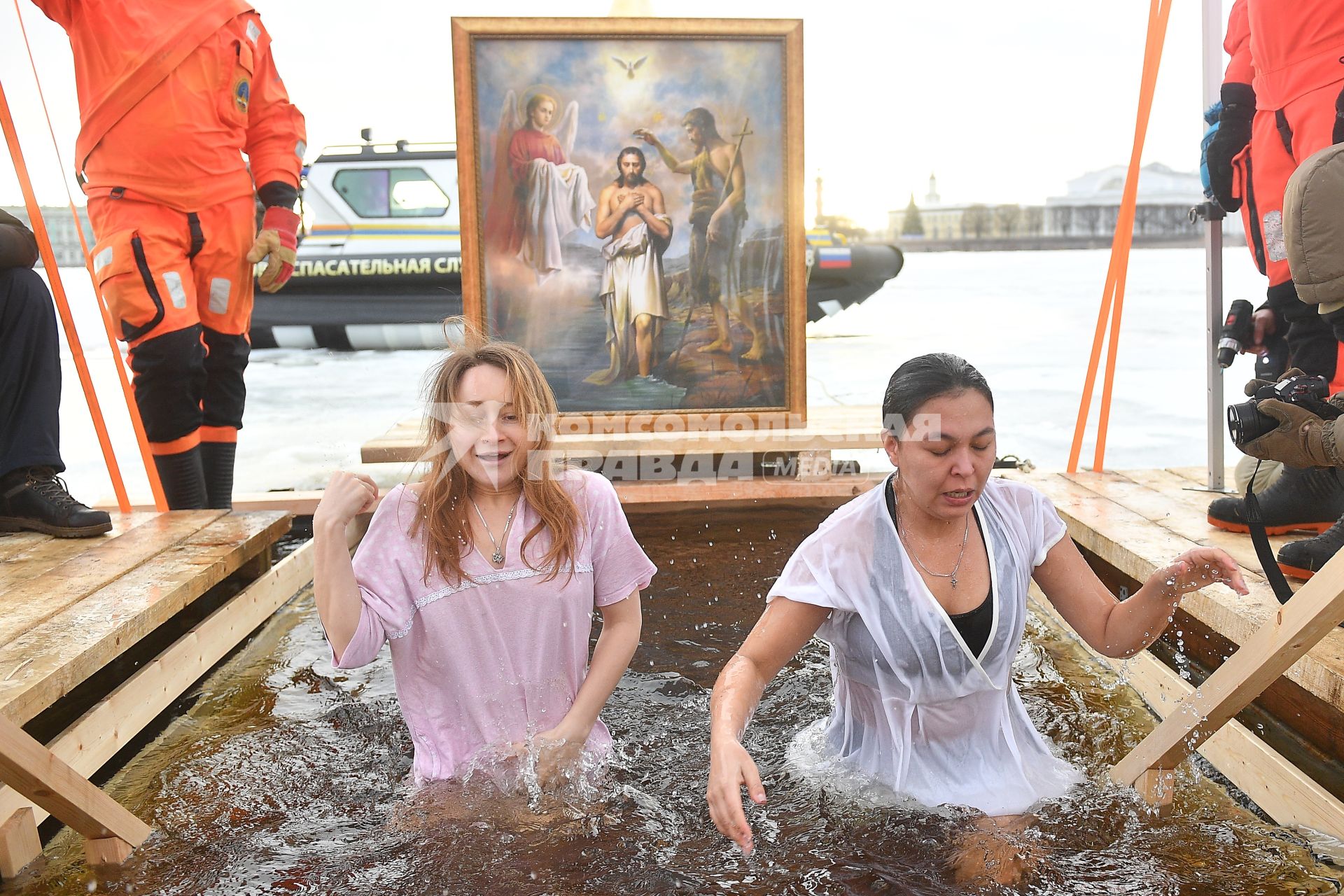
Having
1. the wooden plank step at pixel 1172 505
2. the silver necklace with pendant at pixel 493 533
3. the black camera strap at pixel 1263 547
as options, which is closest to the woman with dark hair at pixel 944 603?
the black camera strap at pixel 1263 547

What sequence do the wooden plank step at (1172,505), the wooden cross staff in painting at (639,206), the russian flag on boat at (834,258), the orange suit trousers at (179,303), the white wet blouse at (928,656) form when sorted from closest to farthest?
the white wet blouse at (928,656) < the wooden plank step at (1172,505) < the orange suit trousers at (179,303) < the wooden cross staff in painting at (639,206) < the russian flag on boat at (834,258)

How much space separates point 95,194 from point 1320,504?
13.7ft

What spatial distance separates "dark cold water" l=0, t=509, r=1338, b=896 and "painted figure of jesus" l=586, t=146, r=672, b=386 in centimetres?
226

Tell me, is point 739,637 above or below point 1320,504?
below

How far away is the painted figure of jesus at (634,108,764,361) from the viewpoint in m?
5.07

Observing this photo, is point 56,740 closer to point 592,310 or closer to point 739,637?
point 739,637

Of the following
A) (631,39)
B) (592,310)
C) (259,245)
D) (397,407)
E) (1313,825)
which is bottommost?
(397,407)

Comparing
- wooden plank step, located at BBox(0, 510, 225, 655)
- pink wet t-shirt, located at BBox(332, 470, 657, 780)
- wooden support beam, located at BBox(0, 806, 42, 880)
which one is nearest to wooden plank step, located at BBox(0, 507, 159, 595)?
wooden plank step, located at BBox(0, 510, 225, 655)

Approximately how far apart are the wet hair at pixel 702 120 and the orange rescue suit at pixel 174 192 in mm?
1823

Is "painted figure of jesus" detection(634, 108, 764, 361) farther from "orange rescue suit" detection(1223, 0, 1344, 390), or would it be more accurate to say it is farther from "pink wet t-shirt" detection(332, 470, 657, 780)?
"pink wet t-shirt" detection(332, 470, 657, 780)

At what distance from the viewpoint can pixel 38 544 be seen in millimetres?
3465

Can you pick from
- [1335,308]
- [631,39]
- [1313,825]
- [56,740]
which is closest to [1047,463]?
[631,39]

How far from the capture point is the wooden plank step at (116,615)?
2346mm

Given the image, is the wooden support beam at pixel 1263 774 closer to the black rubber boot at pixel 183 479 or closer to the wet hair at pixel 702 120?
the wet hair at pixel 702 120
